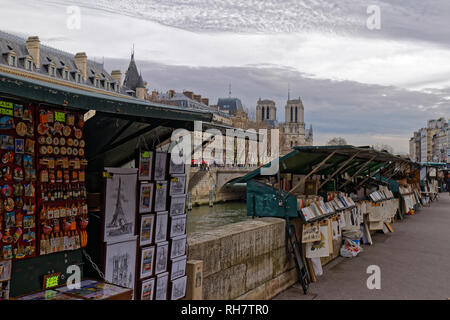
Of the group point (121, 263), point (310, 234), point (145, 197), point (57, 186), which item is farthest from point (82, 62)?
point (57, 186)

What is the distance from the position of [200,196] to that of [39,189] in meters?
41.4

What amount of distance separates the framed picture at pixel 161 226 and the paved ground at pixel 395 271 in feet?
10.2

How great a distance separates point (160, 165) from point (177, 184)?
34 cm

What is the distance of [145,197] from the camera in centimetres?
412

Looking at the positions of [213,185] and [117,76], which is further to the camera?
[117,76]

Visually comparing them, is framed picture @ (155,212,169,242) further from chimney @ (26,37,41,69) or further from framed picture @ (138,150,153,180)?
chimney @ (26,37,41,69)

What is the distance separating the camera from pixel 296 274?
7387 millimetres

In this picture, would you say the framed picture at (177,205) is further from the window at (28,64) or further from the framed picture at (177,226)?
the window at (28,64)

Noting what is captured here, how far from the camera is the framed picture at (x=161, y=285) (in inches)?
167

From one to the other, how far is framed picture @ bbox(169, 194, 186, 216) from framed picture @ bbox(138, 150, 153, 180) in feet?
1.41

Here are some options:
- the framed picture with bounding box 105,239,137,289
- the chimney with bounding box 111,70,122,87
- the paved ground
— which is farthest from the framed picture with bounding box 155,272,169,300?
the chimney with bounding box 111,70,122,87

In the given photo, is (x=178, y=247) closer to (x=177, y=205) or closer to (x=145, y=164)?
(x=177, y=205)

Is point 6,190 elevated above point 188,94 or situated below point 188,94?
below
